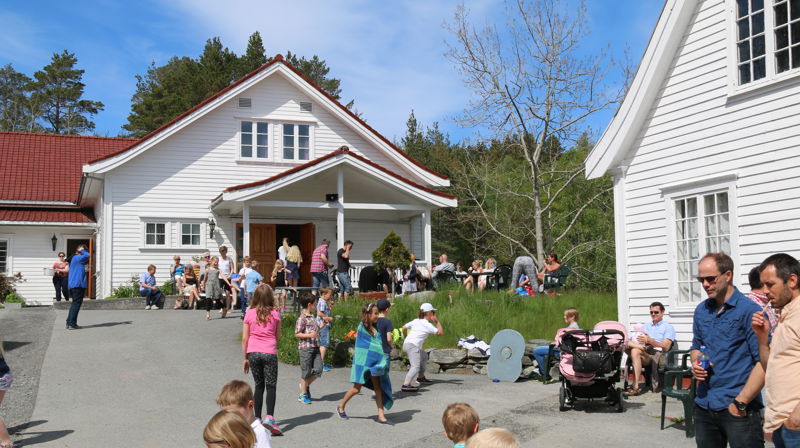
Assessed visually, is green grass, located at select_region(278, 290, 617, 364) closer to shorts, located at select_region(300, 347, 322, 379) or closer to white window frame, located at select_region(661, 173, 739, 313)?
white window frame, located at select_region(661, 173, 739, 313)

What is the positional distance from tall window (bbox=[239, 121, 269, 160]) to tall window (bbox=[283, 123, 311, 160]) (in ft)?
2.12

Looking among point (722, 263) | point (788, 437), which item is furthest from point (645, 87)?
point (788, 437)

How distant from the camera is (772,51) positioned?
1016 centimetres

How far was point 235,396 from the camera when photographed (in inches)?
195

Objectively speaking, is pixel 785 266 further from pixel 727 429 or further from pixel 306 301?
pixel 306 301

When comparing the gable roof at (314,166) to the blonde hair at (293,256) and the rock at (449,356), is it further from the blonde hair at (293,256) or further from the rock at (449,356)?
the rock at (449,356)

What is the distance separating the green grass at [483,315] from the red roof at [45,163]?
16.2 meters

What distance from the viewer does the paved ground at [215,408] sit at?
829 cm

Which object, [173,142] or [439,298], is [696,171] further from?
[173,142]

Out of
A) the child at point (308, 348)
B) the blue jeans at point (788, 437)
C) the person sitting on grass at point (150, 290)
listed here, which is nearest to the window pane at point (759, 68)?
the child at point (308, 348)

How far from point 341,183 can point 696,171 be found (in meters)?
11.9

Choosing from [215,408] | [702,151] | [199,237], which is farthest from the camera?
[199,237]

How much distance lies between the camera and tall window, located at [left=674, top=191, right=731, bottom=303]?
430 inches

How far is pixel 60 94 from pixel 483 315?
52.6m
